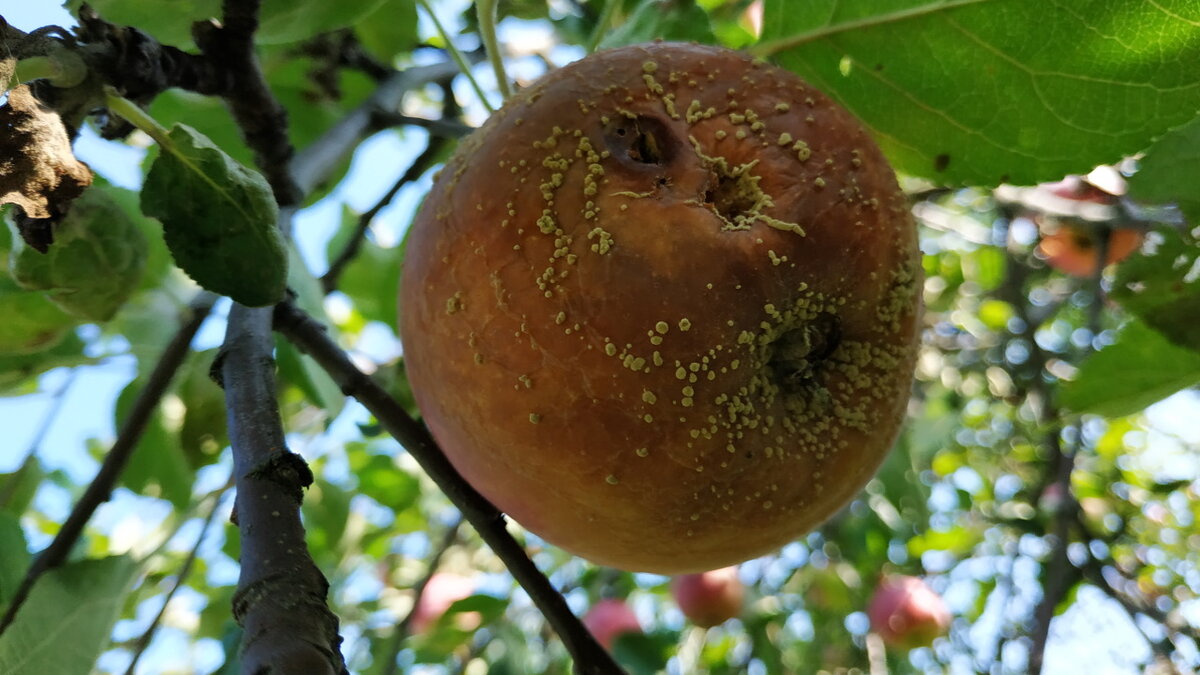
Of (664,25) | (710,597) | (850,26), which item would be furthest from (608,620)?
(850,26)

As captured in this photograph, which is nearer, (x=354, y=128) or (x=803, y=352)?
(x=803, y=352)

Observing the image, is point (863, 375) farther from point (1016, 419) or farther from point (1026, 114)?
point (1016, 419)

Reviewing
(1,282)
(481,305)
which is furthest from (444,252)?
(1,282)

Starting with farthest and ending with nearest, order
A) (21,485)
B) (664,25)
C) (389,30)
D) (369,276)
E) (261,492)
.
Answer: (369,276) < (389,30) < (21,485) < (664,25) < (261,492)

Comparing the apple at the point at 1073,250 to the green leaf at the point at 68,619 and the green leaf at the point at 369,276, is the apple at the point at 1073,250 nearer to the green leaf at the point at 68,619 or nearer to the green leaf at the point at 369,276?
the green leaf at the point at 369,276

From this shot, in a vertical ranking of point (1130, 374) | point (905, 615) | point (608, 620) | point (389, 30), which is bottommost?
point (905, 615)

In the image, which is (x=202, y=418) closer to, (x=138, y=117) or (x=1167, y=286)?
(x=138, y=117)
